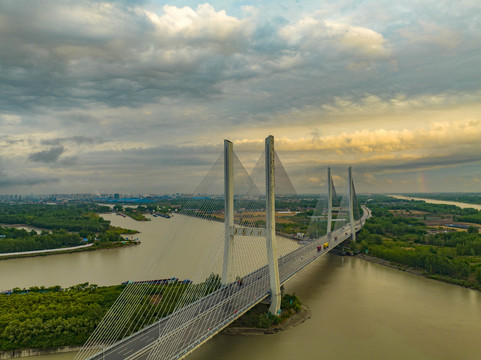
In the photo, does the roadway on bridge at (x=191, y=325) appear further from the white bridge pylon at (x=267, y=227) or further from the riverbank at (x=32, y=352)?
the riverbank at (x=32, y=352)

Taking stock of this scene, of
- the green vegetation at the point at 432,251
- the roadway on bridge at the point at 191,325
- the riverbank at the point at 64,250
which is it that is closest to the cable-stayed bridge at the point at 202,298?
the roadway on bridge at the point at 191,325

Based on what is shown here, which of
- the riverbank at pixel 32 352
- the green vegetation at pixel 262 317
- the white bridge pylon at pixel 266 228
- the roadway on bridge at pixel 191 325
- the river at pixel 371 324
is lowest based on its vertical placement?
the river at pixel 371 324

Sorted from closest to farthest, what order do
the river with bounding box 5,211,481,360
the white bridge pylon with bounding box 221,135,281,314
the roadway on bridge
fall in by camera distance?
the roadway on bridge → the river with bounding box 5,211,481,360 → the white bridge pylon with bounding box 221,135,281,314

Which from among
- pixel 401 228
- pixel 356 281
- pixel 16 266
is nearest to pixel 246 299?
pixel 356 281

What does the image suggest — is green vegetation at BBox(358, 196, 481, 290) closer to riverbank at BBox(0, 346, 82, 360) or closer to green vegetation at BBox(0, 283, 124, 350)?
green vegetation at BBox(0, 283, 124, 350)

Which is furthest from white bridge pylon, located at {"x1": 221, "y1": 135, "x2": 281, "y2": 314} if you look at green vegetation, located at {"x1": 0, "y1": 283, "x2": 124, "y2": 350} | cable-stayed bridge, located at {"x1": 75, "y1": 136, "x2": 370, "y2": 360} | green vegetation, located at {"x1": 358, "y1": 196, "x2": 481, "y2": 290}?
green vegetation, located at {"x1": 358, "y1": 196, "x2": 481, "y2": 290}

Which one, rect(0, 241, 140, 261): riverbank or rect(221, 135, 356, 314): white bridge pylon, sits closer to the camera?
rect(221, 135, 356, 314): white bridge pylon

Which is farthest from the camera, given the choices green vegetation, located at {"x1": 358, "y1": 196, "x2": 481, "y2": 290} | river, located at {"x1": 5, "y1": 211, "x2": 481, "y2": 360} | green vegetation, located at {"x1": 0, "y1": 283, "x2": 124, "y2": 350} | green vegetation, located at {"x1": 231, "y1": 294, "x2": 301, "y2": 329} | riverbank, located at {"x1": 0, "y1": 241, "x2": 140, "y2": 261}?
riverbank, located at {"x1": 0, "y1": 241, "x2": 140, "y2": 261}

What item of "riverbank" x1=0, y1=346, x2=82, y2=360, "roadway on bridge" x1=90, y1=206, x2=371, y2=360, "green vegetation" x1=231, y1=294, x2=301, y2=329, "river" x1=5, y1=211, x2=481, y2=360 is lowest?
"river" x1=5, y1=211, x2=481, y2=360

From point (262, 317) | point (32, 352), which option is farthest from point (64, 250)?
point (262, 317)
